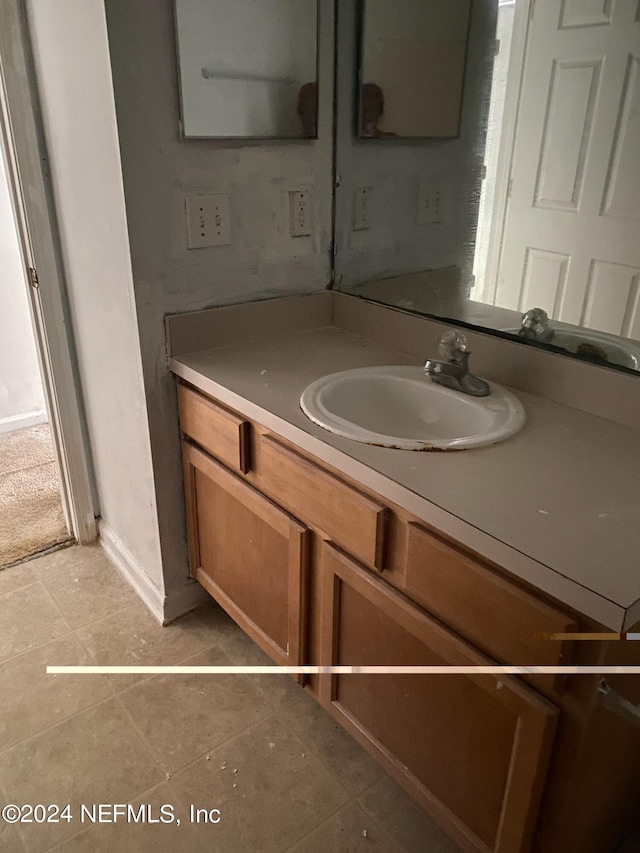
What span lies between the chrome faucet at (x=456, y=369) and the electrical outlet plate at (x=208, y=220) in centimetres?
61

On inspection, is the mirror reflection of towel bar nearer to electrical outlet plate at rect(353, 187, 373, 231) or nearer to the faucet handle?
electrical outlet plate at rect(353, 187, 373, 231)

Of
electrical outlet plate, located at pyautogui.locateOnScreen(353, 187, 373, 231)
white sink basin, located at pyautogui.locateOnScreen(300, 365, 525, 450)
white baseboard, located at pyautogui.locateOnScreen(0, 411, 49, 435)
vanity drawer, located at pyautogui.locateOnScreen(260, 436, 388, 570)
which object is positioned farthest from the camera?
white baseboard, located at pyautogui.locateOnScreen(0, 411, 49, 435)

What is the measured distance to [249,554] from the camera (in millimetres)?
1544

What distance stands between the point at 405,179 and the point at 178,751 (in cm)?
149

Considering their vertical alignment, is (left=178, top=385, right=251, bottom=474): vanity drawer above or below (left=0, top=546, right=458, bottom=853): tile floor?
above

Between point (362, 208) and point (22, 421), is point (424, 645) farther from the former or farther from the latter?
point (22, 421)

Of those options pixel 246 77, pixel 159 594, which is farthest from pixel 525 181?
pixel 159 594

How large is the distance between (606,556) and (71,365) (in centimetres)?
167

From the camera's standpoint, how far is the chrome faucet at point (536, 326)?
135 cm

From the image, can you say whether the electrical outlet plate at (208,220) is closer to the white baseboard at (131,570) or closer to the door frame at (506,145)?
the door frame at (506,145)

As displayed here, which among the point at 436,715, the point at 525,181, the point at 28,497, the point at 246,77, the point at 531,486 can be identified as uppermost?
the point at 246,77

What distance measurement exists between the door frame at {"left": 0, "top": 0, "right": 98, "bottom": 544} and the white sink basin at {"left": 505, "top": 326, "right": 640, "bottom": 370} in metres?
1.38

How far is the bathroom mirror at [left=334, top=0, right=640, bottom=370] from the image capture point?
1.18 m

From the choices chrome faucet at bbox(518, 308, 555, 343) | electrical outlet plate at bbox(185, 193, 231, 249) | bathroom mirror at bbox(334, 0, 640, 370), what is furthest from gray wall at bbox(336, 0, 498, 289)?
electrical outlet plate at bbox(185, 193, 231, 249)
